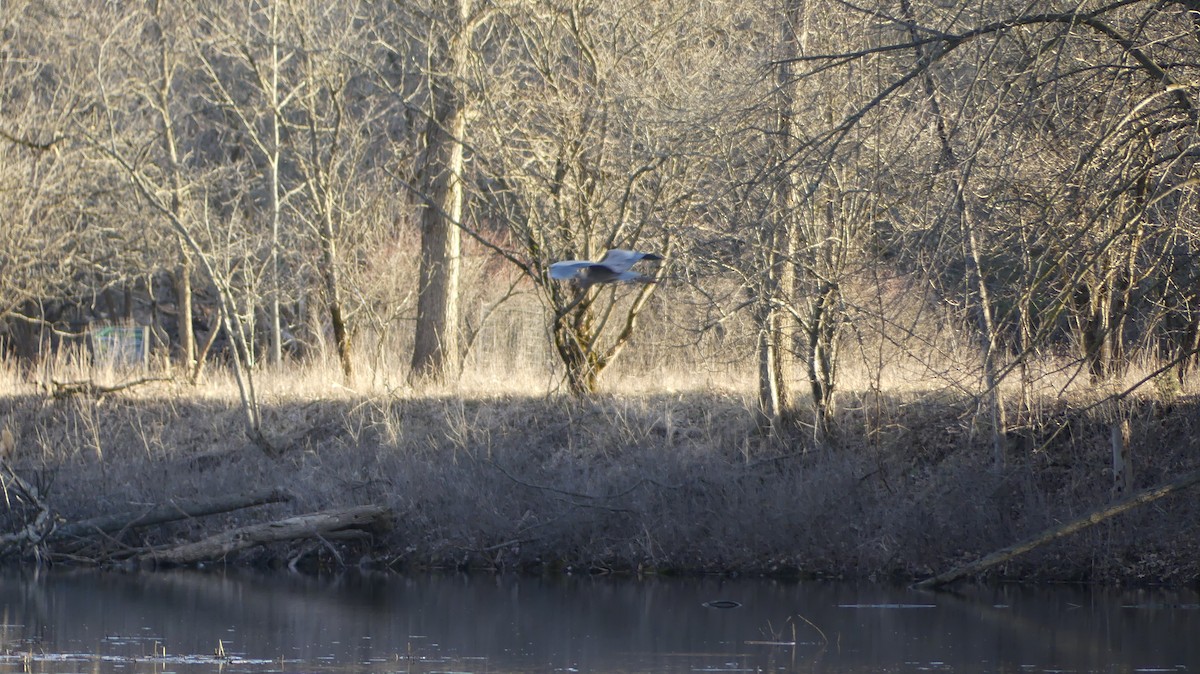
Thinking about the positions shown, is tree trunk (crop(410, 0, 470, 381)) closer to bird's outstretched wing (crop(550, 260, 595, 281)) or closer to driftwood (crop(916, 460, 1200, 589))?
driftwood (crop(916, 460, 1200, 589))

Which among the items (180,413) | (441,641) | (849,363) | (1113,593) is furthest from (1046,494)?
(180,413)

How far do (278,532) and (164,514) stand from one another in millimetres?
1653

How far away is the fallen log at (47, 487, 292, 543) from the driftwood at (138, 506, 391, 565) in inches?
13.8

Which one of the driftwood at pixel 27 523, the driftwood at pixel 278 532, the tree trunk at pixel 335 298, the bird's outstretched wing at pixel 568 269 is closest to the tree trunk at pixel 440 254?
the tree trunk at pixel 335 298

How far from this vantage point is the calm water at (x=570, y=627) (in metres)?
10.2

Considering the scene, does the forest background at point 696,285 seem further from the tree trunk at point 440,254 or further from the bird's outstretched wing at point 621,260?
the bird's outstretched wing at point 621,260

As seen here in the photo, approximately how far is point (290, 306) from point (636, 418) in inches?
503

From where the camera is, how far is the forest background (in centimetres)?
1045

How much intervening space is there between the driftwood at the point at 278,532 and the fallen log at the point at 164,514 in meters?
0.35

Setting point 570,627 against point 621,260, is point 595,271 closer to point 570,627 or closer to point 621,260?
point 621,260

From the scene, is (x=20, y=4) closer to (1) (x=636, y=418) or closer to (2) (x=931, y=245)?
(1) (x=636, y=418)

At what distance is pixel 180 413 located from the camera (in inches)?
798

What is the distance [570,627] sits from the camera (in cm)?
1213

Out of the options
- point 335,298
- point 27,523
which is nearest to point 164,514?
point 27,523
